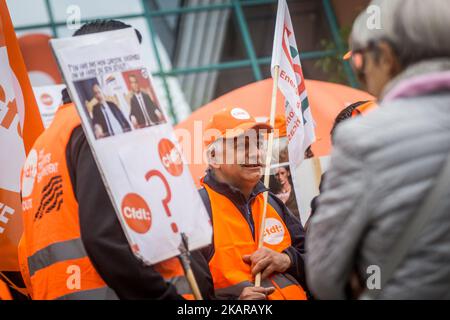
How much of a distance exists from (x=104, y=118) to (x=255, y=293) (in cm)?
128

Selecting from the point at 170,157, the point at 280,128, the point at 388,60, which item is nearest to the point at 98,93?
the point at 170,157

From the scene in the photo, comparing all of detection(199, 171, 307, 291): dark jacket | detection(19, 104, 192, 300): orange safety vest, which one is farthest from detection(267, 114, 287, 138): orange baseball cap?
detection(19, 104, 192, 300): orange safety vest

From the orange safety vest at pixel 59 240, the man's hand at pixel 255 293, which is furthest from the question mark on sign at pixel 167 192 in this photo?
the man's hand at pixel 255 293

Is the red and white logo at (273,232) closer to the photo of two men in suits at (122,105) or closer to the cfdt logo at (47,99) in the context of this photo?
the photo of two men in suits at (122,105)

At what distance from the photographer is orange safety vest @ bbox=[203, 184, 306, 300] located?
373cm

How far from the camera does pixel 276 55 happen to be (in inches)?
168

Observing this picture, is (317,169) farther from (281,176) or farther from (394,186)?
(394,186)

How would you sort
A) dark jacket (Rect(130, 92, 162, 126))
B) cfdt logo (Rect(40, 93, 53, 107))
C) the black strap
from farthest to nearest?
cfdt logo (Rect(40, 93, 53, 107)), dark jacket (Rect(130, 92, 162, 126)), the black strap

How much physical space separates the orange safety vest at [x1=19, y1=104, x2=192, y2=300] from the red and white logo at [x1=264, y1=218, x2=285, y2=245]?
1106 millimetres

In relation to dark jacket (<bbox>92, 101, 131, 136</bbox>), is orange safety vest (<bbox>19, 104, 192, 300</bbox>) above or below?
below

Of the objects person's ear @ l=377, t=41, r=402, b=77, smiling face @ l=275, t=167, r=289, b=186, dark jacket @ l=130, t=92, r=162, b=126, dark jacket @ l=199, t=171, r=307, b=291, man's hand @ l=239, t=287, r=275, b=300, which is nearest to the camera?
person's ear @ l=377, t=41, r=402, b=77

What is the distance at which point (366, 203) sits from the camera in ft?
6.89

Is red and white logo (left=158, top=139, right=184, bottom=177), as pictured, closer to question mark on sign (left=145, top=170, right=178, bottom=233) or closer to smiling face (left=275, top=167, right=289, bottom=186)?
question mark on sign (left=145, top=170, right=178, bottom=233)

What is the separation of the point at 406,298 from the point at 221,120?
231cm
